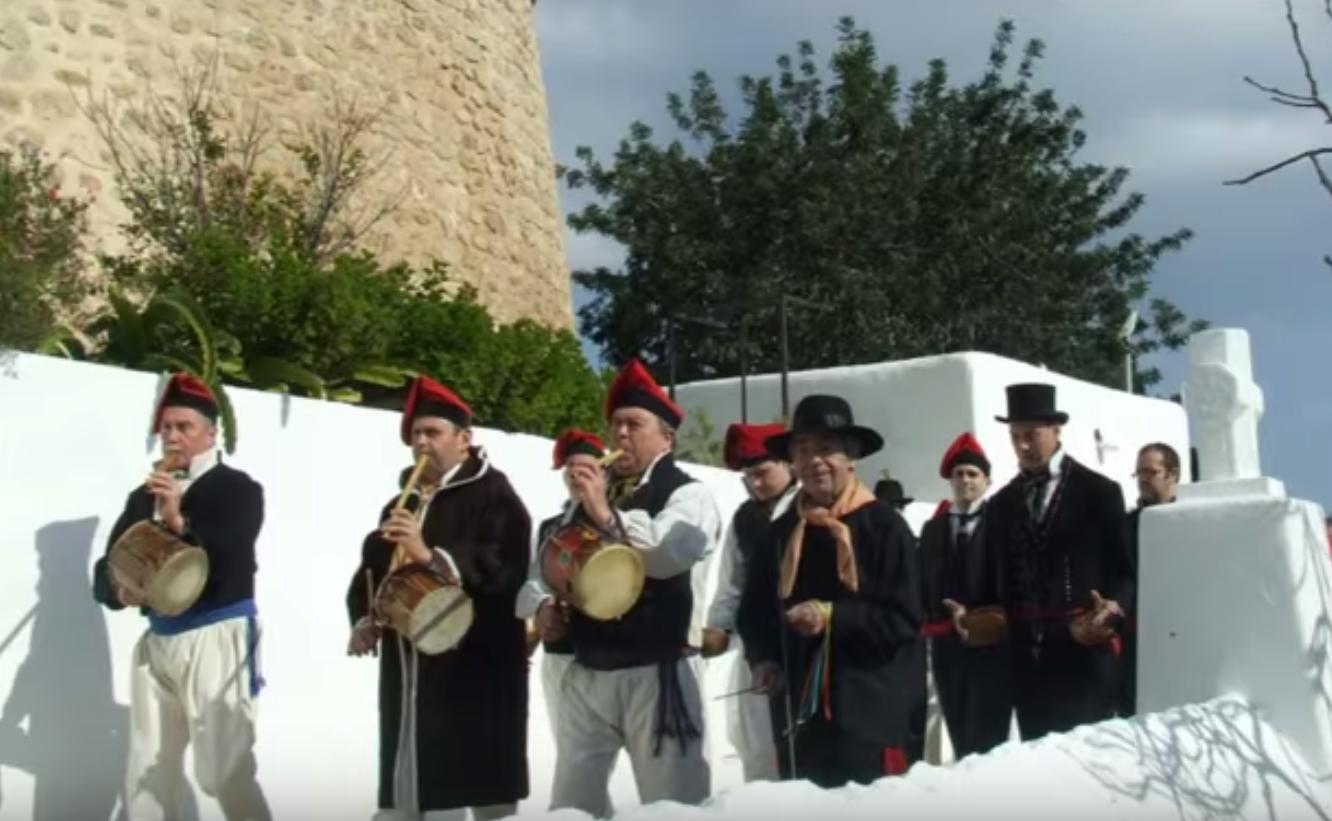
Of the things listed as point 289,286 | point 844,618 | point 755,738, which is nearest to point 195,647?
point 844,618

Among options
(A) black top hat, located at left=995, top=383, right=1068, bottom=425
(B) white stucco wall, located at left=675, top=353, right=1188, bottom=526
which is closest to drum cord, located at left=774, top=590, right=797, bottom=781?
(A) black top hat, located at left=995, top=383, right=1068, bottom=425

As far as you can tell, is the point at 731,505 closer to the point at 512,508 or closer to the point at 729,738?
the point at 729,738

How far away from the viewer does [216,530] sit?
5.41 m

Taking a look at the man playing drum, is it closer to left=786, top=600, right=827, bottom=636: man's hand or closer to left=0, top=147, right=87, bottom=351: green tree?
left=786, top=600, right=827, bottom=636: man's hand

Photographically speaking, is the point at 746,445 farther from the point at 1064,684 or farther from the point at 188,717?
the point at 188,717

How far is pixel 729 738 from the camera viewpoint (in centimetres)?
834

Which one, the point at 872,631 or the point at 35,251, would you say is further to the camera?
the point at 35,251

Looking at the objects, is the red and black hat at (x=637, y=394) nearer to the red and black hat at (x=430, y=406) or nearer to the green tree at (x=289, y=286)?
the red and black hat at (x=430, y=406)

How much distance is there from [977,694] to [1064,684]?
20.8 inches

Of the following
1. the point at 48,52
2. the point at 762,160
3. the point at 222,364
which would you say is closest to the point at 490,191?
the point at 48,52

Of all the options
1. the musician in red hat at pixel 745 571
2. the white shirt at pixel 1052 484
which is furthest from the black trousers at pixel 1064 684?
the musician in red hat at pixel 745 571

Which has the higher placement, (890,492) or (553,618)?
(890,492)

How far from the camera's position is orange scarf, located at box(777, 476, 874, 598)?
5.12 m

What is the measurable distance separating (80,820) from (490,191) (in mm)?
9721
